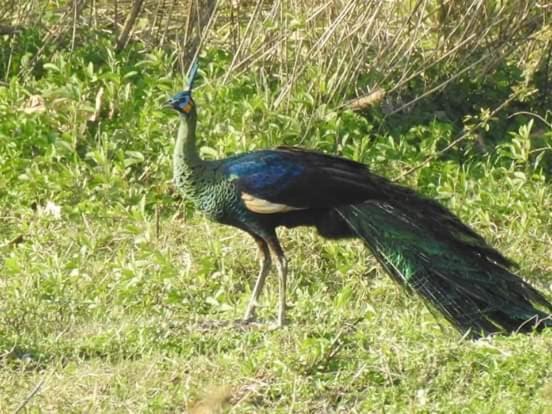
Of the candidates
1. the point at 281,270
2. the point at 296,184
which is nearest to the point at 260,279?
the point at 281,270

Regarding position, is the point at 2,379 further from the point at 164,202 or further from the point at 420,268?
the point at 164,202

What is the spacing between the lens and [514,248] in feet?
26.9

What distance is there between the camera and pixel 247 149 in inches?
346

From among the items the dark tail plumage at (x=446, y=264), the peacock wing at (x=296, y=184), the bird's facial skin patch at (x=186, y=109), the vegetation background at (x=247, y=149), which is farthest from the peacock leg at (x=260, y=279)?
the bird's facial skin patch at (x=186, y=109)

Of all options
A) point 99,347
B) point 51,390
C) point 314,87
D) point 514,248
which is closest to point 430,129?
point 314,87

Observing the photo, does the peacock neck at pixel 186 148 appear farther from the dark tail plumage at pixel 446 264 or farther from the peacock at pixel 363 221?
the dark tail plumage at pixel 446 264

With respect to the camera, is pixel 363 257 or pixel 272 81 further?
pixel 272 81

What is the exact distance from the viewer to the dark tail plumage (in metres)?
6.82

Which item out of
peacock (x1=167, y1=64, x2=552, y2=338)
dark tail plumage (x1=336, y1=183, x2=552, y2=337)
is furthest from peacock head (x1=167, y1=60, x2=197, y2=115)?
dark tail plumage (x1=336, y1=183, x2=552, y2=337)

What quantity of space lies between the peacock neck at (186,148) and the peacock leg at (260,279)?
1.57ft

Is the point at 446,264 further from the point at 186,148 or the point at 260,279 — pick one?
the point at 186,148

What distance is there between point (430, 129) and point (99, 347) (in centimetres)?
348

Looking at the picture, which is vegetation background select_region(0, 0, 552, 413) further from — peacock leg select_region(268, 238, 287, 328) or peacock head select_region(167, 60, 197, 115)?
peacock head select_region(167, 60, 197, 115)

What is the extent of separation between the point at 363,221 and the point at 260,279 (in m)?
0.56
